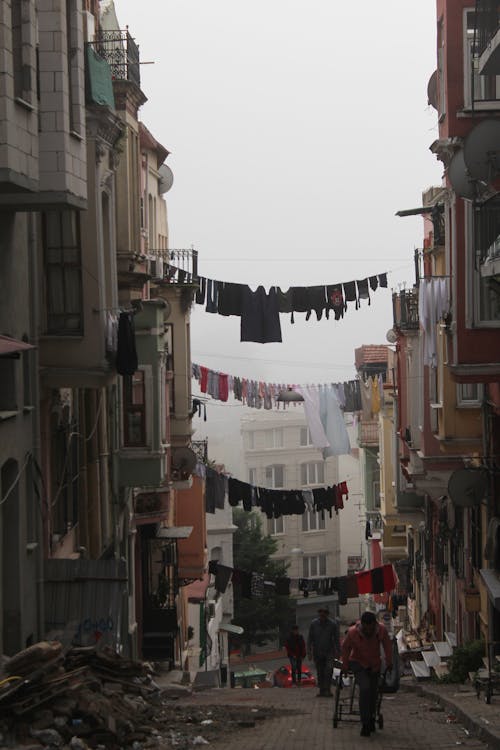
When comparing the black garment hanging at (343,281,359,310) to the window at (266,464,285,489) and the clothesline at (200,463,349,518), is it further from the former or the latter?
the window at (266,464,285,489)

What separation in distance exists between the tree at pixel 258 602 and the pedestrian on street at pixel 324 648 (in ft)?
131

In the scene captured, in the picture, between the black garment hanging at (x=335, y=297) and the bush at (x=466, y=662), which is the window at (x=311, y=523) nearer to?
the black garment hanging at (x=335, y=297)

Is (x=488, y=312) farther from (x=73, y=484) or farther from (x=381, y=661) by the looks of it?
(x=73, y=484)

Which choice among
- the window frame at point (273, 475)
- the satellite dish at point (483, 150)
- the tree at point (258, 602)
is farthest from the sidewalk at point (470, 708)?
the window frame at point (273, 475)

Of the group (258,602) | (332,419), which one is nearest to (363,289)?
(332,419)

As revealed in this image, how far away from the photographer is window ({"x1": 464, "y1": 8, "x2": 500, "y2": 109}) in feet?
62.0

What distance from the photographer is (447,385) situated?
2523cm

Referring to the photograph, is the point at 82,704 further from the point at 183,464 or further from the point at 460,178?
the point at 183,464

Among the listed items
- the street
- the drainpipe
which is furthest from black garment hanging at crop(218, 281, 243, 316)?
the drainpipe

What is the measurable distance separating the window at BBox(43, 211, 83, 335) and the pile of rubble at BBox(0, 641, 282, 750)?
4693 mm

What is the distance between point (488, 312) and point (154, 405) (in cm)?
1028

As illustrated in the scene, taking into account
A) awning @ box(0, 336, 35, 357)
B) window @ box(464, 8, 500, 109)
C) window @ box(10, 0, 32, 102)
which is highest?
window @ box(464, 8, 500, 109)

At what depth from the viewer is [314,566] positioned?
84.9 metres

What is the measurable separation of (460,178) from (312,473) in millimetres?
69343
